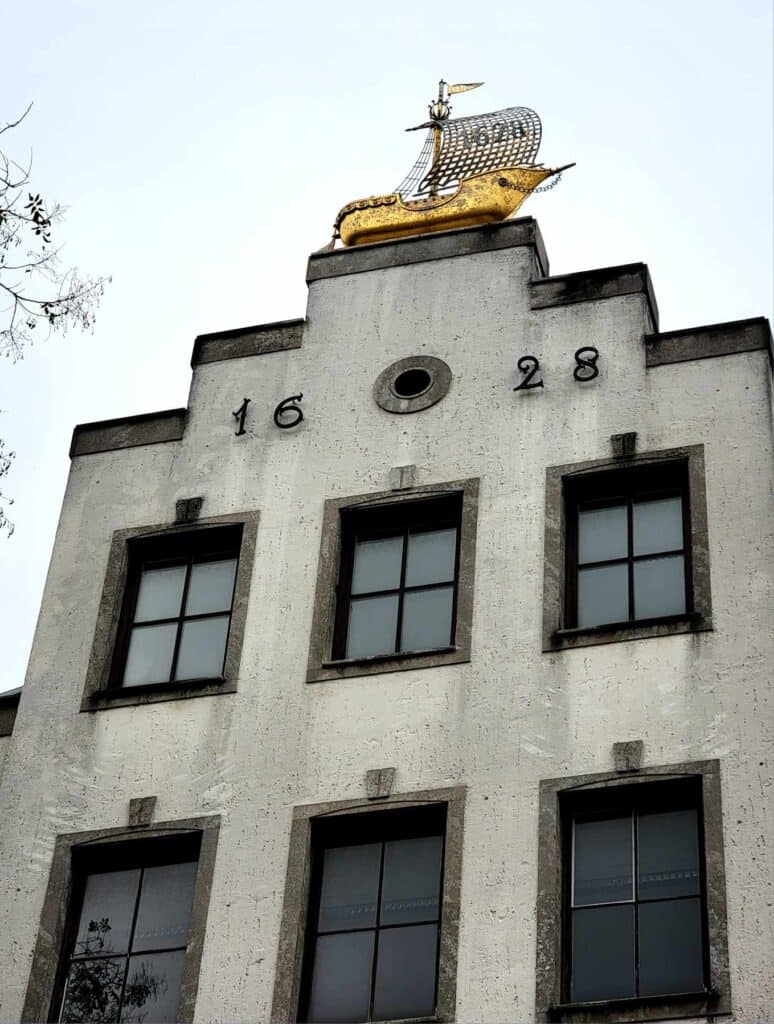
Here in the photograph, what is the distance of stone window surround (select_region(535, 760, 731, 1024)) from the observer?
16.6 m

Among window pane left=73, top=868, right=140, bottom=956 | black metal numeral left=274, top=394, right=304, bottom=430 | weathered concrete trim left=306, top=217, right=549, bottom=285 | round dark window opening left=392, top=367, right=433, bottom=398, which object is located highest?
weathered concrete trim left=306, top=217, right=549, bottom=285

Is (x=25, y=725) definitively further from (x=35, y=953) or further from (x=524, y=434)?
(x=524, y=434)

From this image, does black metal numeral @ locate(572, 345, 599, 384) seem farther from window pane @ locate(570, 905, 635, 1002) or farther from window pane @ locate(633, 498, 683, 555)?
window pane @ locate(570, 905, 635, 1002)

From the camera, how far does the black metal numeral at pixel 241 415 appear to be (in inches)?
873

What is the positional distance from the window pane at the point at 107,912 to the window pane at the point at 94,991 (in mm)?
143

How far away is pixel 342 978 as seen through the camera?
58.9ft

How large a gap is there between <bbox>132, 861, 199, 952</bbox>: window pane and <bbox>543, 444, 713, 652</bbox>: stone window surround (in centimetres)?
399

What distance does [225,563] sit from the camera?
21.4 meters

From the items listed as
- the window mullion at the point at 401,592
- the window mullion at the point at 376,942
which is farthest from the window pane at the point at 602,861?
the window mullion at the point at 401,592

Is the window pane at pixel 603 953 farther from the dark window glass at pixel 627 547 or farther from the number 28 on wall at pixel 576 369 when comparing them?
the number 28 on wall at pixel 576 369

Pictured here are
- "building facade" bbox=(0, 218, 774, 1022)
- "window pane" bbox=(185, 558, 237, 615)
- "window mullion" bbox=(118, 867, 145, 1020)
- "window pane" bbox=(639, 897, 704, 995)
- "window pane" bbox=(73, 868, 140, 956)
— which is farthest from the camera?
"window pane" bbox=(185, 558, 237, 615)

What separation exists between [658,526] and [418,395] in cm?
312

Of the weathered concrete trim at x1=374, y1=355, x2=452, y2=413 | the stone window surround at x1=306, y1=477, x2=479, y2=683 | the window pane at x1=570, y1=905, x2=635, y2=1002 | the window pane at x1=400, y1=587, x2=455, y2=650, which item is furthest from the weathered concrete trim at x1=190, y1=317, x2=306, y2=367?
the window pane at x1=570, y1=905, x2=635, y2=1002

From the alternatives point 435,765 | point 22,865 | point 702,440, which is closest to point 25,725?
point 22,865
